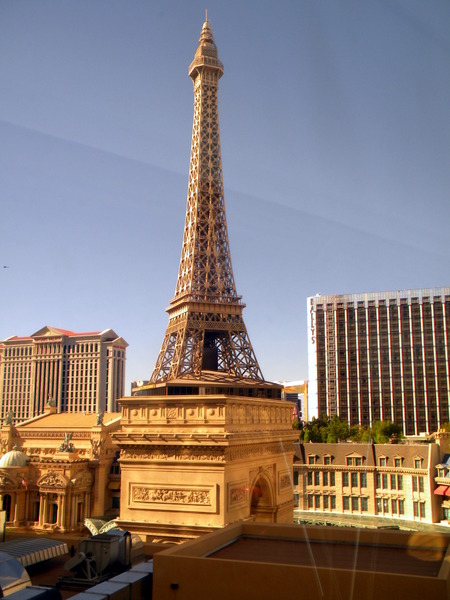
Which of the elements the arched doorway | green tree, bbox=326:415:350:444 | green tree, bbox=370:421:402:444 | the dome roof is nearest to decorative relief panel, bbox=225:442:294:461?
the arched doorway

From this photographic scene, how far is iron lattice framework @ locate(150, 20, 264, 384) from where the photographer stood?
56438 millimetres

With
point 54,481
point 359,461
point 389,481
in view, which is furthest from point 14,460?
point 389,481

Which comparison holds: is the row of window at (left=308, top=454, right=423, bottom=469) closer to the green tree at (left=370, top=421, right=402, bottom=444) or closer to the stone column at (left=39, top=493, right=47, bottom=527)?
the green tree at (left=370, top=421, right=402, bottom=444)

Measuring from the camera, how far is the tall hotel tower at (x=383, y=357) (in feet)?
397

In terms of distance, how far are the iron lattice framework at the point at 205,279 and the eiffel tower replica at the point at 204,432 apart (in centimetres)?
13

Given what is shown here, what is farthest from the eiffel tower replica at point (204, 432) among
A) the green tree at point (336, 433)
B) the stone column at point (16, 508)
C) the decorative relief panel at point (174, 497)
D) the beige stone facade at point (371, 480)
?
the green tree at point (336, 433)

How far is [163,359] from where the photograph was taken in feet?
Result: 189

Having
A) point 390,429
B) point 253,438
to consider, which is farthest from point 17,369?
point 253,438

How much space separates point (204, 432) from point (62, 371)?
142 meters

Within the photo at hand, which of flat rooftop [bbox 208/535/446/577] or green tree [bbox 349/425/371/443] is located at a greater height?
flat rooftop [bbox 208/535/446/577]

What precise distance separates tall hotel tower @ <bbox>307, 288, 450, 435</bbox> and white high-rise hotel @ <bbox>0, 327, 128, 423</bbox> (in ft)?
198

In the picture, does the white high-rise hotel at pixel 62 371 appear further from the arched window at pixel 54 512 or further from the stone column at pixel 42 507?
the arched window at pixel 54 512

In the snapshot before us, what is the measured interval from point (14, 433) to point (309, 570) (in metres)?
57.4

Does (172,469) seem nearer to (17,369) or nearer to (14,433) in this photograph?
(14,433)
